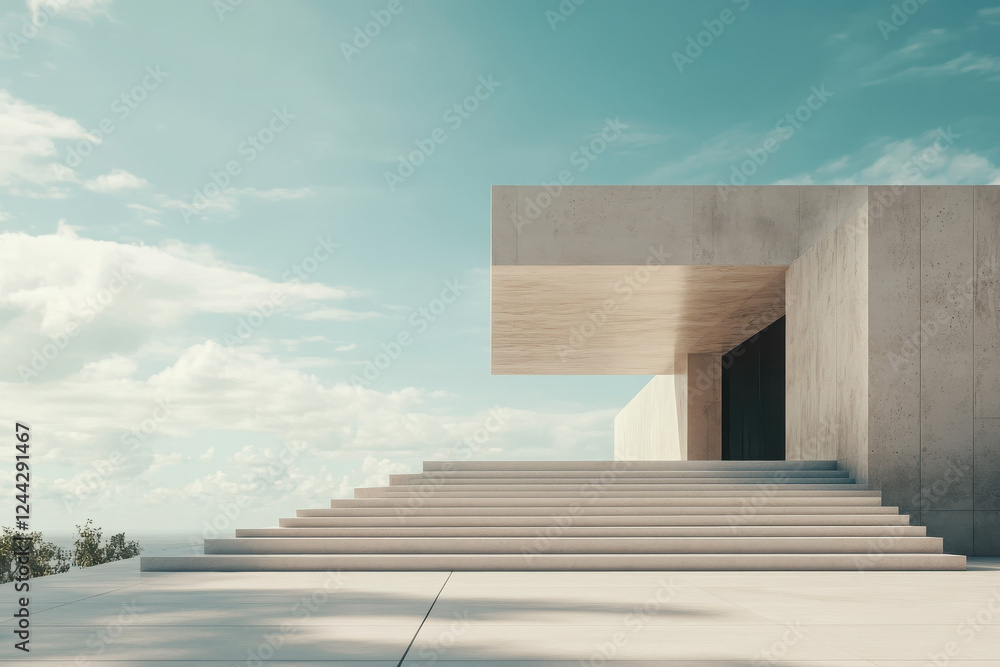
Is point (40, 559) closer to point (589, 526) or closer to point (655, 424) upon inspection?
point (655, 424)

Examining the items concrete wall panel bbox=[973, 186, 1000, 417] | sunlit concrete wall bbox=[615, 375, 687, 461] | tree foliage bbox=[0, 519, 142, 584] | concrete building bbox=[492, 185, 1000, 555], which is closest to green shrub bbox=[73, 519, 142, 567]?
tree foliage bbox=[0, 519, 142, 584]

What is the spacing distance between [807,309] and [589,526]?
668 centimetres

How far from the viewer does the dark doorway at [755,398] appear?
21.2 metres

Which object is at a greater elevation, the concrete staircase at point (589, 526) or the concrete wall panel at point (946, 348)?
the concrete wall panel at point (946, 348)

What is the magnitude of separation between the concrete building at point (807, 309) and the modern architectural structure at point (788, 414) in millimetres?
32

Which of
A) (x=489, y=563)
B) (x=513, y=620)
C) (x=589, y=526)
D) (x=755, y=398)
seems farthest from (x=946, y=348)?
(x=755, y=398)

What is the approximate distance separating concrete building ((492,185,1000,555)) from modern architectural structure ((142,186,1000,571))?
32 mm

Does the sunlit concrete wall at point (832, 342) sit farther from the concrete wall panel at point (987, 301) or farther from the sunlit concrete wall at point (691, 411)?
the sunlit concrete wall at point (691, 411)

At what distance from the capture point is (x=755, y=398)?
77.0 ft

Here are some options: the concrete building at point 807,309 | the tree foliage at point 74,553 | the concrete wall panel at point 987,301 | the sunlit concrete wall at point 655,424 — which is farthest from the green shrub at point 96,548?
the concrete wall panel at point 987,301

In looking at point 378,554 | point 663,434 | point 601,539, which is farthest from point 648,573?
point 663,434

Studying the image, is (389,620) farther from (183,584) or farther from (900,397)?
(900,397)

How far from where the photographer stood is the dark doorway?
21.2m

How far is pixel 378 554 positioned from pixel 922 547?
586 cm
